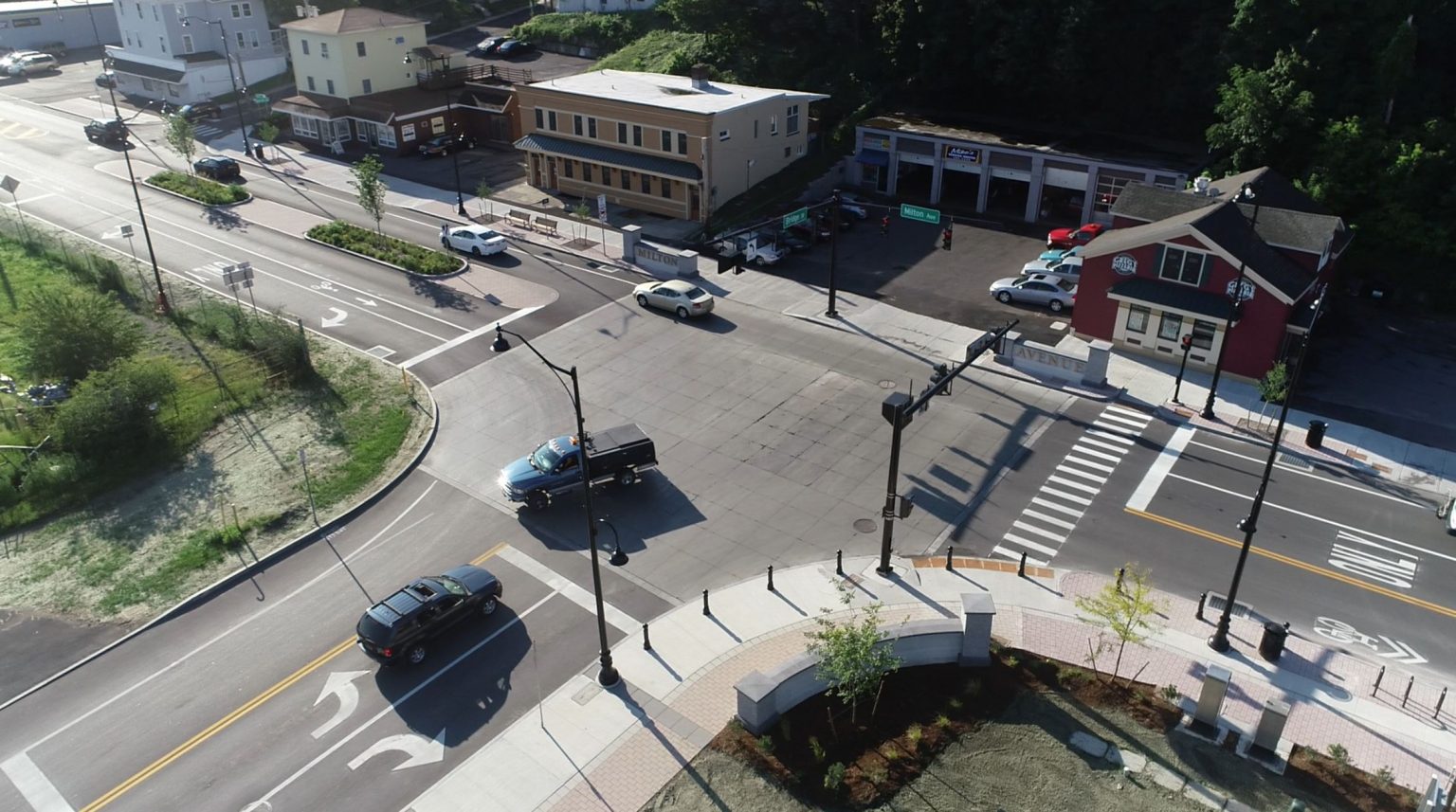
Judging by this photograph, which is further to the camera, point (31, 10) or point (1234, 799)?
point (31, 10)

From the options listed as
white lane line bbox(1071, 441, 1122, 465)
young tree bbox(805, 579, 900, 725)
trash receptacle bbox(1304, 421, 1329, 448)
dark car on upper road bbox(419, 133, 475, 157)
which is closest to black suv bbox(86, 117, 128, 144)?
dark car on upper road bbox(419, 133, 475, 157)

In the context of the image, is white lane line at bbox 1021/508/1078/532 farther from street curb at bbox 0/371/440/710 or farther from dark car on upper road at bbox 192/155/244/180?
dark car on upper road at bbox 192/155/244/180

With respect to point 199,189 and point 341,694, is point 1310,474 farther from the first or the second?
point 199,189

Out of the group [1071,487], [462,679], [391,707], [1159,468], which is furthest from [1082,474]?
[391,707]

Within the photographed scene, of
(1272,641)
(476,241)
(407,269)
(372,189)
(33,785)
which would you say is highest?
(372,189)

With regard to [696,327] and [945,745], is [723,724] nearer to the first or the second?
[945,745]

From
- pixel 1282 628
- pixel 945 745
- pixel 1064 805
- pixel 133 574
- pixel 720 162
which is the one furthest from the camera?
pixel 720 162

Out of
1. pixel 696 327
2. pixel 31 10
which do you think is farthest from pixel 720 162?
pixel 31 10
